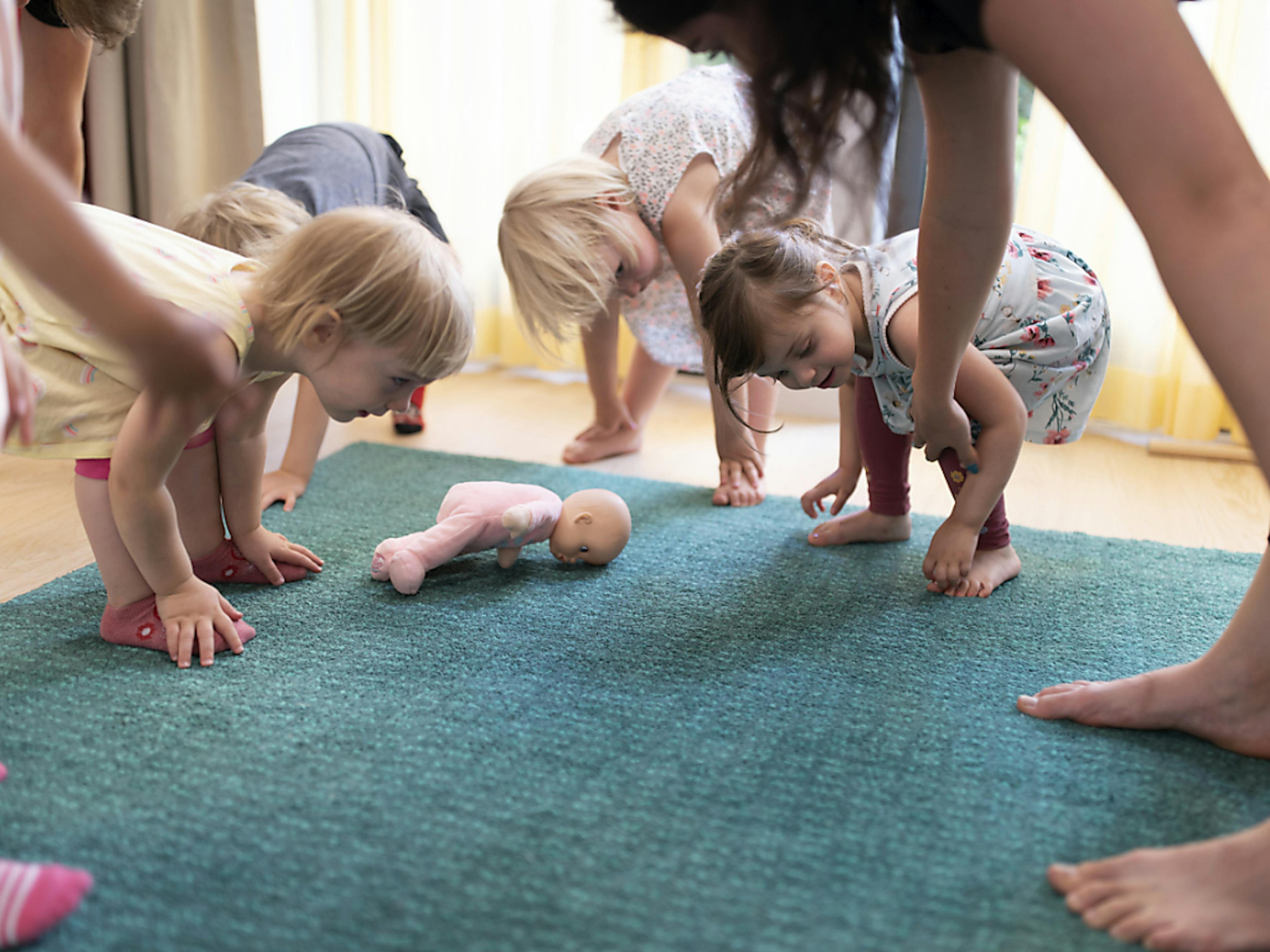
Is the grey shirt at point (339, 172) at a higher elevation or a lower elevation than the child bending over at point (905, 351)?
higher

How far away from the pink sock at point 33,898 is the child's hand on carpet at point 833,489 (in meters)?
1.01

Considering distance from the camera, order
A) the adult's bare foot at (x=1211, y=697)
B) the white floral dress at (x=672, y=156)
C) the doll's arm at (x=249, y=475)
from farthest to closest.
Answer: the white floral dress at (x=672, y=156), the doll's arm at (x=249, y=475), the adult's bare foot at (x=1211, y=697)

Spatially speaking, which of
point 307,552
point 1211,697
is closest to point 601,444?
point 307,552

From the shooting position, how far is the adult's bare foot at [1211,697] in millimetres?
777

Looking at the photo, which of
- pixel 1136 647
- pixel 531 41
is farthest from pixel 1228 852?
pixel 531 41

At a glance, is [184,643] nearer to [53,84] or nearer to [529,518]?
[529,518]

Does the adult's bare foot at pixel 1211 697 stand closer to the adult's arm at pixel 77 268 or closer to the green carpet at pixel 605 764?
the green carpet at pixel 605 764

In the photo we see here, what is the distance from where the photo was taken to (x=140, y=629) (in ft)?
3.11

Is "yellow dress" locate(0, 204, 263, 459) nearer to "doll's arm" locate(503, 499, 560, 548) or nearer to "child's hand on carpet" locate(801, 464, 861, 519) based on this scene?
"doll's arm" locate(503, 499, 560, 548)

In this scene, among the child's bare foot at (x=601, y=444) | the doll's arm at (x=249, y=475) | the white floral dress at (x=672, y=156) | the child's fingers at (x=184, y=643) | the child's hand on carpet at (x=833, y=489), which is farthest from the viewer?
the child's bare foot at (x=601, y=444)

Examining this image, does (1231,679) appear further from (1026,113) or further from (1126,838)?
(1026,113)

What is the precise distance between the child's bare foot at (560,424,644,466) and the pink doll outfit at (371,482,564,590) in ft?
1.60

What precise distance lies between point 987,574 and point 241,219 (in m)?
1.03

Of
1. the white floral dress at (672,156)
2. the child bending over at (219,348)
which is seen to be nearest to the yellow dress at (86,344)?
the child bending over at (219,348)
